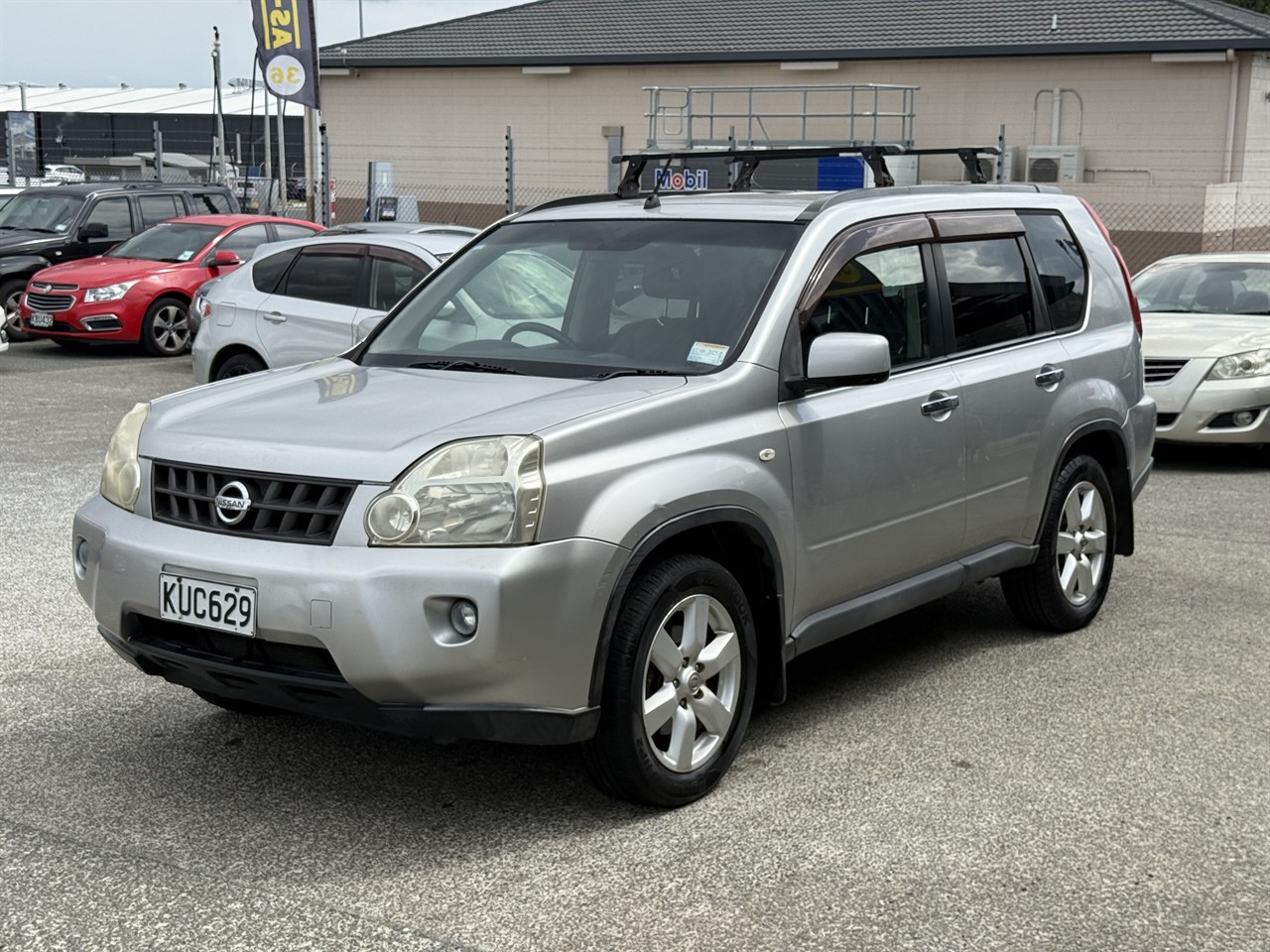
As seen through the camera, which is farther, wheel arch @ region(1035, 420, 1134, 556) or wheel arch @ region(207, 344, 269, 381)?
wheel arch @ region(207, 344, 269, 381)

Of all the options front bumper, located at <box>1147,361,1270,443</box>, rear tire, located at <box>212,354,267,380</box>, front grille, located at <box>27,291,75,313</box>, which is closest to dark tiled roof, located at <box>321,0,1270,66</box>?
front grille, located at <box>27,291,75,313</box>

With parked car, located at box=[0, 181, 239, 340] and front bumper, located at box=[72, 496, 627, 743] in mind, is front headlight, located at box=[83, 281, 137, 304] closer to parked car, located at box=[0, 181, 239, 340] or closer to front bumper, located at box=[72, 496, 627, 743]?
parked car, located at box=[0, 181, 239, 340]

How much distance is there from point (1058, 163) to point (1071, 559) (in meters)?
21.5

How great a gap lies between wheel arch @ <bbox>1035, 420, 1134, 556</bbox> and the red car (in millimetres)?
12057

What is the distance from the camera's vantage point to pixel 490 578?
3930 mm

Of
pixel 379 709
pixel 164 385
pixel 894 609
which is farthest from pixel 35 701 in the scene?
pixel 164 385

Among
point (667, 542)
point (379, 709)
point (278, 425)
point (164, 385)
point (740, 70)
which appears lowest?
point (164, 385)

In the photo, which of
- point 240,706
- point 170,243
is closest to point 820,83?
point 170,243

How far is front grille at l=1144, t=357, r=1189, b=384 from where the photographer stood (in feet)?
35.0

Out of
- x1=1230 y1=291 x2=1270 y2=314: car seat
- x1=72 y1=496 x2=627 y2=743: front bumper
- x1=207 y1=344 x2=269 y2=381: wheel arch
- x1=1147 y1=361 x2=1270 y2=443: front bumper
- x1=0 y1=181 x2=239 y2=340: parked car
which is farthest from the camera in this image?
x1=0 y1=181 x2=239 y2=340: parked car

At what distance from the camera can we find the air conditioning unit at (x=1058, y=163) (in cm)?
2636

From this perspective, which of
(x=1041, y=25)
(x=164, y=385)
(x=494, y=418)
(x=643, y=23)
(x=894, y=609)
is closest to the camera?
(x=494, y=418)

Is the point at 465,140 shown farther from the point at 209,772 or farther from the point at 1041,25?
the point at 209,772

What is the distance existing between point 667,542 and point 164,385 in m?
11.7
